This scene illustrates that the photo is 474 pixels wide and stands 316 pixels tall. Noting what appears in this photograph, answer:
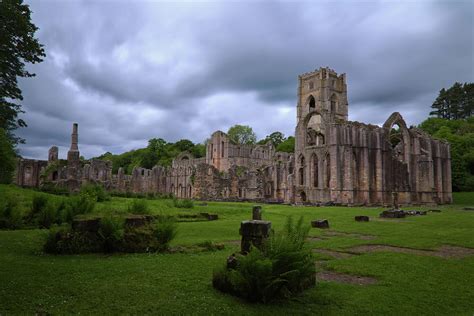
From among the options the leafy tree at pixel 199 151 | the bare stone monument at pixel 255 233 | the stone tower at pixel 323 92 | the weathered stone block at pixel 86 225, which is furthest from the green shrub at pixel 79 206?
the leafy tree at pixel 199 151

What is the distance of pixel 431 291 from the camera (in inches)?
236

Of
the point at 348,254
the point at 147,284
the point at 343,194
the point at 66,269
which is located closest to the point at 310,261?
the point at 147,284

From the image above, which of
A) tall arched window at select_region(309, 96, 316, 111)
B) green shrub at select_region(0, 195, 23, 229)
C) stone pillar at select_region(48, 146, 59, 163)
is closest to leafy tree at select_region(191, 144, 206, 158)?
tall arched window at select_region(309, 96, 316, 111)

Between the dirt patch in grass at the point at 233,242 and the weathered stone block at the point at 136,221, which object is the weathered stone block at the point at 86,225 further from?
the dirt patch in grass at the point at 233,242

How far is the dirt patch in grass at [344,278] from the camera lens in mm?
6559

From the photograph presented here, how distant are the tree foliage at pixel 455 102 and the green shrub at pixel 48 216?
88264 mm

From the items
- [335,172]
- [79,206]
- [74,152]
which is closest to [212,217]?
[79,206]

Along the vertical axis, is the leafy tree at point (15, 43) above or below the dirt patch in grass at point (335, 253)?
above

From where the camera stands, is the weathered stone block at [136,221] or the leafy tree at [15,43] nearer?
the weathered stone block at [136,221]

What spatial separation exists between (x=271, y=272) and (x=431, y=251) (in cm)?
669

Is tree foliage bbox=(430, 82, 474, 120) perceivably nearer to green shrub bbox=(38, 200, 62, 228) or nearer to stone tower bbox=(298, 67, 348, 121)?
stone tower bbox=(298, 67, 348, 121)

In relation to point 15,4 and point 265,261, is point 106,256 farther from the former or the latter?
point 15,4

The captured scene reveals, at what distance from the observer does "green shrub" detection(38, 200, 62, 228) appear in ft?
39.3

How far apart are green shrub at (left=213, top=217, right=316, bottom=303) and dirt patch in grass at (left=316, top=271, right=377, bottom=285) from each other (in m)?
0.95
